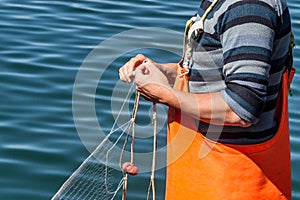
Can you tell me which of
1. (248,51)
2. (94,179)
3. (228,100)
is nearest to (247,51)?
(248,51)

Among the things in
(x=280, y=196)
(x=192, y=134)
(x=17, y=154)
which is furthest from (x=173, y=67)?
(x=17, y=154)

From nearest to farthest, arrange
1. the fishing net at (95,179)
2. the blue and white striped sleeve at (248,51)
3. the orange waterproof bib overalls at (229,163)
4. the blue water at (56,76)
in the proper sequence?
1. the blue and white striped sleeve at (248,51)
2. the orange waterproof bib overalls at (229,163)
3. the fishing net at (95,179)
4. the blue water at (56,76)

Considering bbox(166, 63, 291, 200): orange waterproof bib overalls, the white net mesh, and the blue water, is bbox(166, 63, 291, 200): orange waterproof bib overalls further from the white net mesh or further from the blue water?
the blue water

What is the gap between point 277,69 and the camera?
2.97m

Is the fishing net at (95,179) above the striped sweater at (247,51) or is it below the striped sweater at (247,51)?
below

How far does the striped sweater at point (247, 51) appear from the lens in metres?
2.80

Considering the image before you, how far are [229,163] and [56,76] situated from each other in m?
3.93

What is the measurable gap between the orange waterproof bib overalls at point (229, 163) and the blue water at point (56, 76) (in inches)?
74.4

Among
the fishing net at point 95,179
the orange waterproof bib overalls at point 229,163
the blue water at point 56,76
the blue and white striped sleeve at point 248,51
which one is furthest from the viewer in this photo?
the blue water at point 56,76

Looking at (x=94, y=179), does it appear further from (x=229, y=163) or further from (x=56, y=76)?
(x=56, y=76)

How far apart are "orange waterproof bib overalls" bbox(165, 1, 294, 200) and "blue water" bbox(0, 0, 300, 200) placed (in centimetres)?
189

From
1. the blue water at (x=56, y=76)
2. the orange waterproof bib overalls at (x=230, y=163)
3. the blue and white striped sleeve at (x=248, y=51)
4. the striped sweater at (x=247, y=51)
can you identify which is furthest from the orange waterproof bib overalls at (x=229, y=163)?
the blue water at (x=56, y=76)

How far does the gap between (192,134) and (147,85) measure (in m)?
0.27

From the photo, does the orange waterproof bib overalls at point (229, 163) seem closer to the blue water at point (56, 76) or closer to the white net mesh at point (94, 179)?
the white net mesh at point (94, 179)
